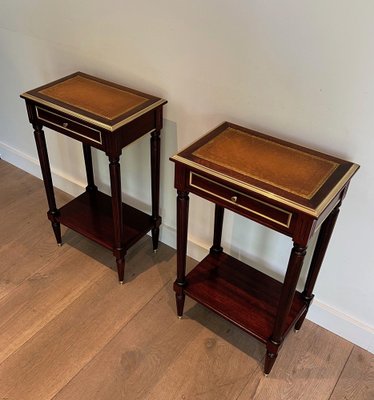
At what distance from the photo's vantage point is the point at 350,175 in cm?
120

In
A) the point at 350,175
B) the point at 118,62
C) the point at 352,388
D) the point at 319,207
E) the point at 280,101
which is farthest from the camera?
the point at 118,62

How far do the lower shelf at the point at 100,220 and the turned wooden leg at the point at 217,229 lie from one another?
31cm

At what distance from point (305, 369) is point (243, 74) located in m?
1.08

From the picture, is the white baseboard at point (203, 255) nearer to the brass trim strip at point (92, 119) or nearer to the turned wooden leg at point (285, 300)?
the turned wooden leg at point (285, 300)

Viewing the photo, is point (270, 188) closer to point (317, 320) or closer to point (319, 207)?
point (319, 207)

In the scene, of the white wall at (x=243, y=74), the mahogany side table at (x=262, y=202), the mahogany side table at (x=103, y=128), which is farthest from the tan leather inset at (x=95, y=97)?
the mahogany side table at (x=262, y=202)

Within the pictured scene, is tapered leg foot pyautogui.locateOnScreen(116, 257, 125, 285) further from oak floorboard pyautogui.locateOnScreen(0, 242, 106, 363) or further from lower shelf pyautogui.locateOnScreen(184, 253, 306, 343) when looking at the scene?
lower shelf pyautogui.locateOnScreen(184, 253, 306, 343)

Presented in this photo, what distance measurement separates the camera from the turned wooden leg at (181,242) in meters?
1.34

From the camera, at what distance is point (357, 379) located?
151 centimetres

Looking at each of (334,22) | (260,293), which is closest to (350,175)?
(334,22)

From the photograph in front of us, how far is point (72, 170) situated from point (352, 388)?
162 centimetres

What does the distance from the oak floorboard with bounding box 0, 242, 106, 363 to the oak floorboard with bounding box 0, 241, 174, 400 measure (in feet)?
0.10

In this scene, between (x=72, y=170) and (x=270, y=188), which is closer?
(x=270, y=188)

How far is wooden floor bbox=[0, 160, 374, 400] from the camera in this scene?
4.78 ft
